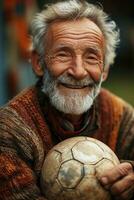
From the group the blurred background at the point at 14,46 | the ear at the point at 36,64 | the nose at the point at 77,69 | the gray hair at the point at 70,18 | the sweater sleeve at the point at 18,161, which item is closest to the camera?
the sweater sleeve at the point at 18,161

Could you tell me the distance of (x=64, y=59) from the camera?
22.0 feet

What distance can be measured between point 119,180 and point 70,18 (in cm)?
148

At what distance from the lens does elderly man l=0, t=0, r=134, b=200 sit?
21.0 feet

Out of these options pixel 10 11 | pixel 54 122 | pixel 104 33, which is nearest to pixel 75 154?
pixel 54 122

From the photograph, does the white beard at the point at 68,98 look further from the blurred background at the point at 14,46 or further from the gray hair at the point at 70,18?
the blurred background at the point at 14,46

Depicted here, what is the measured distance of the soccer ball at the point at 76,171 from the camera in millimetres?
6254

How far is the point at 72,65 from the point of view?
6.67m

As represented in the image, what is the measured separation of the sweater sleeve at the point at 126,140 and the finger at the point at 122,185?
0.86 meters

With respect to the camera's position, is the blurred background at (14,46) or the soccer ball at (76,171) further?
the blurred background at (14,46)

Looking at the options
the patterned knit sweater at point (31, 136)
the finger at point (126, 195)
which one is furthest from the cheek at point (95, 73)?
the finger at point (126, 195)

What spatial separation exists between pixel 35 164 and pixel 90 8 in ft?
4.80

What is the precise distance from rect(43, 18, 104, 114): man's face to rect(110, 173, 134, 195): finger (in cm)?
79

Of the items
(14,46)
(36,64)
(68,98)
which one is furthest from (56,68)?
(14,46)

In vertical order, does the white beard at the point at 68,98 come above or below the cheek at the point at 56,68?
below
